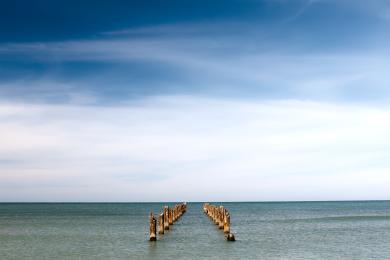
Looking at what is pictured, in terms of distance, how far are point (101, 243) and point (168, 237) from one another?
18.7 feet

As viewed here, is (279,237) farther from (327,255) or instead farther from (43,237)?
(43,237)

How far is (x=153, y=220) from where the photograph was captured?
1368 inches

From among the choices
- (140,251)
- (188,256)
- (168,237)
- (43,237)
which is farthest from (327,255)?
(43,237)

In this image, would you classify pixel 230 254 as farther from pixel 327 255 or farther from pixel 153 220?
pixel 153 220

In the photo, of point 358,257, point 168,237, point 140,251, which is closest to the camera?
point 358,257

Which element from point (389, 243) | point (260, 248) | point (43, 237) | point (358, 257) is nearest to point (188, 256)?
point (260, 248)

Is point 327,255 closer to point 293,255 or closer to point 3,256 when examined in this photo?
point 293,255

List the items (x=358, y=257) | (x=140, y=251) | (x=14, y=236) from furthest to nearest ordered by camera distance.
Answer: (x=14, y=236) → (x=140, y=251) → (x=358, y=257)

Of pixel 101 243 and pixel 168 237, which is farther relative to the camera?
pixel 168 237

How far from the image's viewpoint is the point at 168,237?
39312 mm

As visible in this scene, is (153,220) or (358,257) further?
(153,220)

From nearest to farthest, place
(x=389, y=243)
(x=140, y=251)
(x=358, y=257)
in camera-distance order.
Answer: (x=358, y=257), (x=140, y=251), (x=389, y=243)

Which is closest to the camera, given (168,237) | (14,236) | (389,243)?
(389,243)

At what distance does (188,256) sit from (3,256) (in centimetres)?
971
